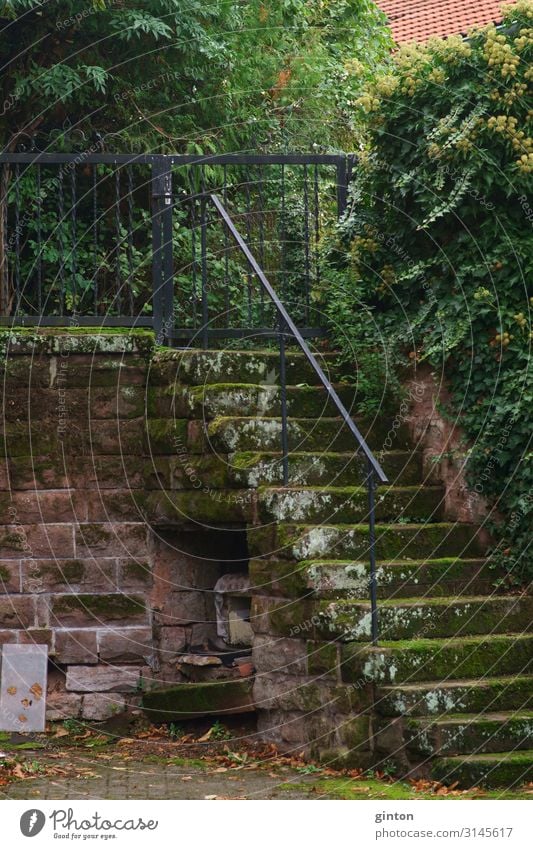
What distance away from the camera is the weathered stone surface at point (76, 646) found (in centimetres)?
845

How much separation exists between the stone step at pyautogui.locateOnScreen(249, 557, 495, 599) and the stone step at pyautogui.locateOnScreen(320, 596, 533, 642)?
0.11 metres

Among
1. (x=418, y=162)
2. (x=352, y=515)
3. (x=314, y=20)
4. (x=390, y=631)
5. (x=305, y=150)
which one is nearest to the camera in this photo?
(x=390, y=631)

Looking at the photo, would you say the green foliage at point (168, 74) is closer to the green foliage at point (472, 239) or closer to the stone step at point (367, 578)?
the green foliage at point (472, 239)

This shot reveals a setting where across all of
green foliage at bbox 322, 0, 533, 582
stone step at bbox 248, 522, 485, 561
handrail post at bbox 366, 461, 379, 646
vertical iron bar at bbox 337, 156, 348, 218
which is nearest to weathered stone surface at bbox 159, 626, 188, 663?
stone step at bbox 248, 522, 485, 561

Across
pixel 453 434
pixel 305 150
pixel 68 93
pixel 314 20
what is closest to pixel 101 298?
pixel 68 93

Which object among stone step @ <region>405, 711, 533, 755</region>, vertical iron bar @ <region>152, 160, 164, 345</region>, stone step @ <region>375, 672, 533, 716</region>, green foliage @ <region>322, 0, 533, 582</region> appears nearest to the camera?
stone step @ <region>405, 711, 533, 755</region>

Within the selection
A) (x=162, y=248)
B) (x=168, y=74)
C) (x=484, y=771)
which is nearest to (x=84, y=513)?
(x=162, y=248)

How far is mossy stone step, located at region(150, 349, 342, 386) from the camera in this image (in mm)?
8297

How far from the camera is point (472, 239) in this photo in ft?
26.2

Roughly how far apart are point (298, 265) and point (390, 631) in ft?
11.1

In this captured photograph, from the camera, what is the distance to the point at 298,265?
31.2 ft

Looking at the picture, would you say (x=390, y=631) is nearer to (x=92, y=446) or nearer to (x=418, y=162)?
(x=92, y=446)

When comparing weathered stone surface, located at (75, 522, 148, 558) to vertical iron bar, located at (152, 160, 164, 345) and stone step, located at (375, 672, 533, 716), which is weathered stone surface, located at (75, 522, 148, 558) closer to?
vertical iron bar, located at (152, 160, 164, 345)

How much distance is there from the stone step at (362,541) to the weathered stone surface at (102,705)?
1556 millimetres
